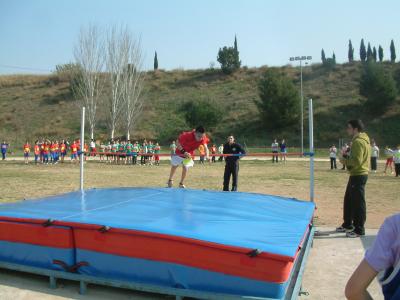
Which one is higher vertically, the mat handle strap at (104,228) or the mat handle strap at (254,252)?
the mat handle strap at (104,228)

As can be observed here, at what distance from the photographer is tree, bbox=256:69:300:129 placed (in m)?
44.8

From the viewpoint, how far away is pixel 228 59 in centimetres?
6431

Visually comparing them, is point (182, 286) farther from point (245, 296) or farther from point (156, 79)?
point (156, 79)

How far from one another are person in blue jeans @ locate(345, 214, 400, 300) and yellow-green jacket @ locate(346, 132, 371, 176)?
490 centimetres

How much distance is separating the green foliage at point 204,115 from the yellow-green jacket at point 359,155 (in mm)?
39167

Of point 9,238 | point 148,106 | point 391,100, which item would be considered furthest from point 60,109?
point 9,238

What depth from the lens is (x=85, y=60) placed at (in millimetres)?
41781

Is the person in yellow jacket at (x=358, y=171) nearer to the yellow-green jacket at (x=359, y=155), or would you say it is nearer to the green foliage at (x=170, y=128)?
the yellow-green jacket at (x=359, y=155)

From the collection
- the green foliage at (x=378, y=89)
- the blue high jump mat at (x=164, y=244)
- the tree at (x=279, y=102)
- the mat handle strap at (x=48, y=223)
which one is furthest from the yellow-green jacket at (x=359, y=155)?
the green foliage at (x=378, y=89)

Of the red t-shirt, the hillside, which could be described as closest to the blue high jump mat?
the red t-shirt

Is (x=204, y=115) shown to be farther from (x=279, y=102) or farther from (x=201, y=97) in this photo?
(x=279, y=102)

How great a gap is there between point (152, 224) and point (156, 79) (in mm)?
61965

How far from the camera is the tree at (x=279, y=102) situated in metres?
44.8

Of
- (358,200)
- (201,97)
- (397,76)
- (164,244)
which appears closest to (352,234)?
(358,200)
